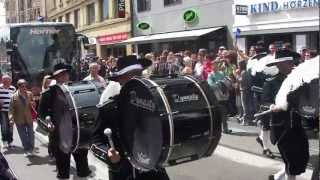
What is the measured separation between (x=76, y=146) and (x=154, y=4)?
2311cm

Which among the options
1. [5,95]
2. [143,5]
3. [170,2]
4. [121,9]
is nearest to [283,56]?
[5,95]

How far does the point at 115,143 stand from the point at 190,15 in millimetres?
20212

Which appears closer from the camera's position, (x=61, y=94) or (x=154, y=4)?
(x=61, y=94)

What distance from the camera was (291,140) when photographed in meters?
6.23

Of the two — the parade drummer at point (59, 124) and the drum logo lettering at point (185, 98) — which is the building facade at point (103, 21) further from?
the drum logo lettering at point (185, 98)

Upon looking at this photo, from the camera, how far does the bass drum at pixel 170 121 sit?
4.20 m

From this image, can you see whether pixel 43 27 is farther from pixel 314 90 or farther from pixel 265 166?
pixel 314 90

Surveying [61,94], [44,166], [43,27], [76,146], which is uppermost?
[43,27]

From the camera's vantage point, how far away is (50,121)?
6793mm

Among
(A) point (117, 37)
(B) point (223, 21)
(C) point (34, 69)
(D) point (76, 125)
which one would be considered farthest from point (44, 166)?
(A) point (117, 37)

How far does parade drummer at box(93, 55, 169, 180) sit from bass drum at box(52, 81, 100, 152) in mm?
887

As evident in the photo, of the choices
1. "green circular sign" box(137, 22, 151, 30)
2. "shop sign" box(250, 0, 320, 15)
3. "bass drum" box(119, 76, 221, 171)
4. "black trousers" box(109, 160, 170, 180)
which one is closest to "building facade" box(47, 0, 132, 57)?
"green circular sign" box(137, 22, 151, 30)

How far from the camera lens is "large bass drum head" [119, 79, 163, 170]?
4.29 m

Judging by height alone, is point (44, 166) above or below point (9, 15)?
below
